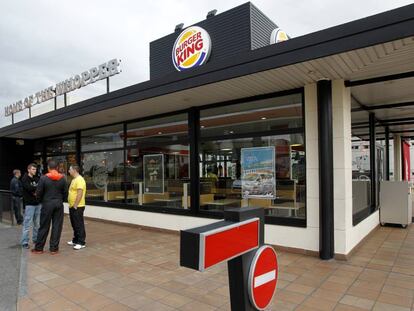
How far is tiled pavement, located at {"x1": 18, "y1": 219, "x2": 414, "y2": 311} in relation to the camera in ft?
12.0

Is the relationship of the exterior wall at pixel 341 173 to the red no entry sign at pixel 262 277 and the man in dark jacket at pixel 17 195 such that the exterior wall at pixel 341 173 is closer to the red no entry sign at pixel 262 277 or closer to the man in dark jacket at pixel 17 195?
the red no entry sign at pixel 262 277

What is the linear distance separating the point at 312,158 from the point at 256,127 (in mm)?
1269

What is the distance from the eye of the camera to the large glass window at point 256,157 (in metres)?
5.85

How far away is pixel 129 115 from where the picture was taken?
837 centimetres

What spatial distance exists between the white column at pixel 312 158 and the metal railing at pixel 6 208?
25.5 feet

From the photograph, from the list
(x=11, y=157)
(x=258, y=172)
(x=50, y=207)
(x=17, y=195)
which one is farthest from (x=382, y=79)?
(x=11, y=157)

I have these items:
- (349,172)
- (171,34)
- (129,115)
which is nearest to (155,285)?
(349,172)

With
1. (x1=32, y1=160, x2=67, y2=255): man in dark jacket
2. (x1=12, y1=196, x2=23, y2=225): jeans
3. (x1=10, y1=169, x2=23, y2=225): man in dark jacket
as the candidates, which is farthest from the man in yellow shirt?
(x1=12, y1=196, x2=23, y2=225): jeans

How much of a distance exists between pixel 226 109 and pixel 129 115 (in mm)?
2761

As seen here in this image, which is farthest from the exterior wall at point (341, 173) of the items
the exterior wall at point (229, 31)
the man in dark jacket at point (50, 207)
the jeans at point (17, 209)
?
the jeans at point (17, 209)

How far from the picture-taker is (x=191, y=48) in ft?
30.8

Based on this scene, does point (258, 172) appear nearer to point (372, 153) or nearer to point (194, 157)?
point (194, 157)

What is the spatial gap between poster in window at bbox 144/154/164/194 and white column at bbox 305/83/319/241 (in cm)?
379

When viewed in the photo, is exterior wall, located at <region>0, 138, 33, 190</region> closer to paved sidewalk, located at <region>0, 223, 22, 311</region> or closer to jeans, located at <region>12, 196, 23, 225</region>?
jeans, located at <region>12, 196, 23, 225</region>
